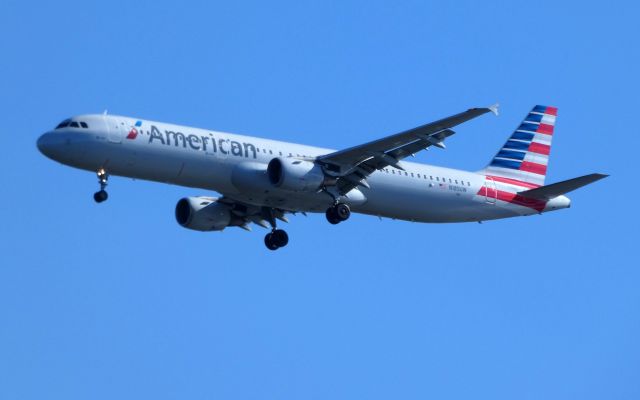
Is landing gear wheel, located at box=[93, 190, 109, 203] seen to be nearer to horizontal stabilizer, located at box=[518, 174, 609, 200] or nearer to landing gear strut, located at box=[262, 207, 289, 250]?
landing gear strut, located at box=[262, 207, 289, 250]

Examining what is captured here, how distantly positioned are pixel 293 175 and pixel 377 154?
3.89 meters

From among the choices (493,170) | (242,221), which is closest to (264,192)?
(242,221)

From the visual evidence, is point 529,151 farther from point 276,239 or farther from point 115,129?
point 115,129

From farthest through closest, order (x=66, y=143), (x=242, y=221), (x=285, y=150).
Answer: (x=242, y=221), (x=285, y=150), (x=66, y=143)

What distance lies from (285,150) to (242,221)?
5948 millimetres

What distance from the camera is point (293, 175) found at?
181 feet

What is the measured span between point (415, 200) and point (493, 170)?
6.96 meters

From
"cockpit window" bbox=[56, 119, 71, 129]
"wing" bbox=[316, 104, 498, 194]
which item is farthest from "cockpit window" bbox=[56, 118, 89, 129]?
"wing" bbox=[316, 104, 498, 194]

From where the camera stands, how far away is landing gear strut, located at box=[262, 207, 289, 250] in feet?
202

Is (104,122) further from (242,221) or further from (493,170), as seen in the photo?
(493,170)

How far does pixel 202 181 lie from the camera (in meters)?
55.2

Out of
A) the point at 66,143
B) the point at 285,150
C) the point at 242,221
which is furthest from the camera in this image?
the point at 242,221

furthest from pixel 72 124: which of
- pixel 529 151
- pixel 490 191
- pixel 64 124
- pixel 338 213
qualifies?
pixel 529 151

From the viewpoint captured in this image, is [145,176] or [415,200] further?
[415,200]
